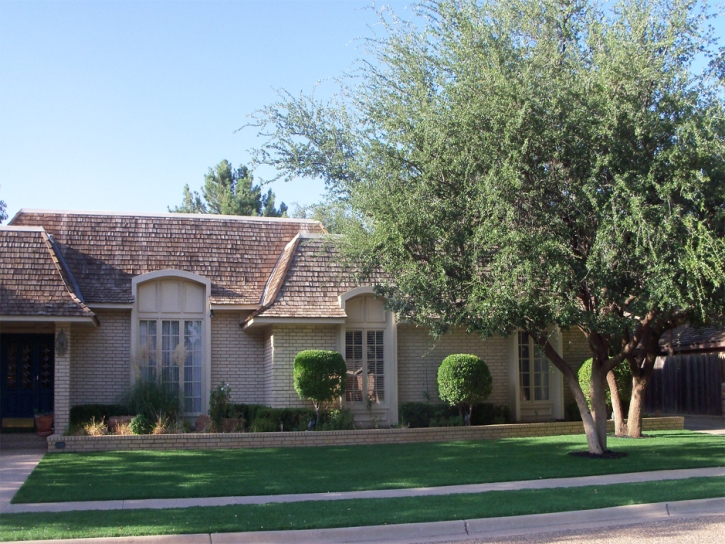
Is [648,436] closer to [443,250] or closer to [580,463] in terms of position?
[580,463]

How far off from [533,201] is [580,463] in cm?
456

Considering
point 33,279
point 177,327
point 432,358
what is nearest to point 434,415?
point 432,358

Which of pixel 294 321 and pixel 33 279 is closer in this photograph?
pixel 33 279

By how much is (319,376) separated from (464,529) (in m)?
8.86

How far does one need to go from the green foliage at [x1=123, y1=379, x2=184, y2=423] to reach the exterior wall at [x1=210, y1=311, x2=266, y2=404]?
1.66 metres

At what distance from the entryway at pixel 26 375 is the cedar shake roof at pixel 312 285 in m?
5.12

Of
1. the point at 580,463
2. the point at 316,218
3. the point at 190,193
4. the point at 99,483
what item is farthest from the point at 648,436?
the point at 190,193

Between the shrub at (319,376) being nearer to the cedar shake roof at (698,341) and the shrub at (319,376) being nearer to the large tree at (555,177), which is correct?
the large tree at (555,177)

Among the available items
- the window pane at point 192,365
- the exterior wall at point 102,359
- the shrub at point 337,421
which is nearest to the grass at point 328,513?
the shrub at point 337,421

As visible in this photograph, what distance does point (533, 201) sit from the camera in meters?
12.8

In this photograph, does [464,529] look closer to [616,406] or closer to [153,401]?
[153,401]

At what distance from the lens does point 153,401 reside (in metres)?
17.5

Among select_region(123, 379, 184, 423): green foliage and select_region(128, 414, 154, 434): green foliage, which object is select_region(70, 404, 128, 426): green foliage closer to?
select_region(123, 379, 184, 423): green foliage

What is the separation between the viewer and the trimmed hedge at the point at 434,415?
61.0 ft
